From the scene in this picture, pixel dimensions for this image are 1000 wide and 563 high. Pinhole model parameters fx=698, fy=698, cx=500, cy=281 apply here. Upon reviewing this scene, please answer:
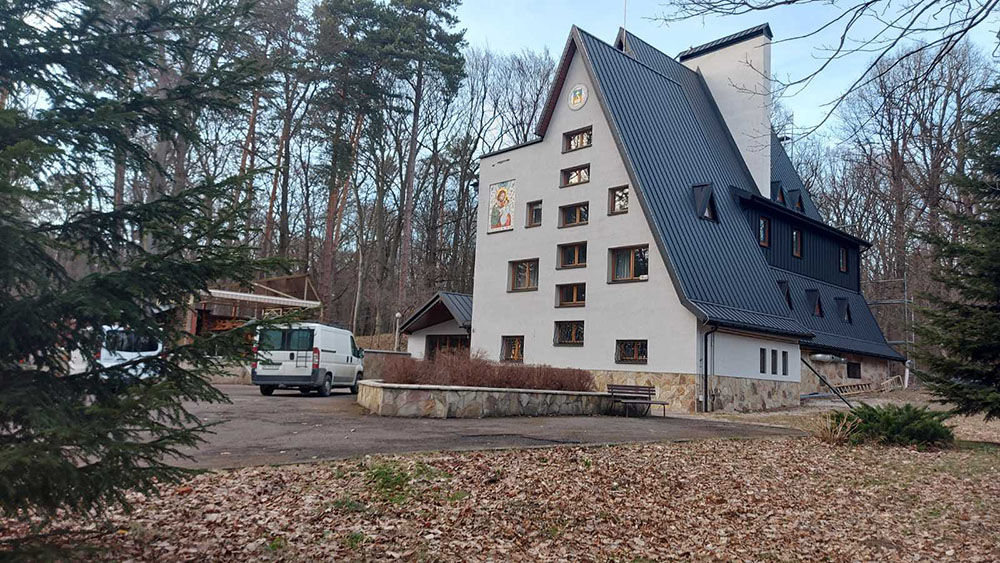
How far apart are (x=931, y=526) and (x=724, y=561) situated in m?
2.63

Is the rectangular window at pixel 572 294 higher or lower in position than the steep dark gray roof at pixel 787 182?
lower

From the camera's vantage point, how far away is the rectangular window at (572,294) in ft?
76.7

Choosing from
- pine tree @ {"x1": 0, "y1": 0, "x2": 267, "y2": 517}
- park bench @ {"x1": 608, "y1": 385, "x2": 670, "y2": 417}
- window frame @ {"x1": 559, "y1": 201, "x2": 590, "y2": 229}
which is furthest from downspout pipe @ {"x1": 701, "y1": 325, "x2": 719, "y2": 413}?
pine tree @ {"x1": 0, "y1": 0, "x2": 267, "y2": 517}

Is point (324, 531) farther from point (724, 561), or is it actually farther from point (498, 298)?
point (498, 298)

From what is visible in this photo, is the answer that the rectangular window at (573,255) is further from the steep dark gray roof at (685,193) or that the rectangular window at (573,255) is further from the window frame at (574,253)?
the steep dark gray roof at (685,193)

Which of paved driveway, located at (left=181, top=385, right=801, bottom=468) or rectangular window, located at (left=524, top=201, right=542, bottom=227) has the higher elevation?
rectangular window, located at (left=524, top=201, right=542, bottom=227)

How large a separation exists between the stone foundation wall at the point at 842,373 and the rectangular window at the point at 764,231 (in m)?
4.24

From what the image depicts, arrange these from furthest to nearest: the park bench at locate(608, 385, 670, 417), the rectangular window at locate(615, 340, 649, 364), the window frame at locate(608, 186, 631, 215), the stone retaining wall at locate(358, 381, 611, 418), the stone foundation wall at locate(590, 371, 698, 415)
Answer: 1. the window frame at locate(608, 186, 631, 215)
2. the rectangular window at locate(615, 340, 649, 364)
3. the stone foundation wall at locate(590, 371, 698, 415)
4. the park bench at locate(608, 385, 670, 417)
5. the stone retaining wall at locate(358, 381, 611, 418)

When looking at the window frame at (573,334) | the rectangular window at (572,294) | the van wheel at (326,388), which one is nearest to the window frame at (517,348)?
the window frame at (573,334)

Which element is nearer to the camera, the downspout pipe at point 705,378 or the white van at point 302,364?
the white van at point 302,364

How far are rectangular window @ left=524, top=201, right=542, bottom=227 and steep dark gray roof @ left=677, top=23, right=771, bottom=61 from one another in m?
11.3

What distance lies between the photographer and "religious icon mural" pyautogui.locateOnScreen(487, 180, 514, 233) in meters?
26.3

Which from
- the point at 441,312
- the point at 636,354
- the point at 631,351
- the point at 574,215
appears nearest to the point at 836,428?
the point at 636,354

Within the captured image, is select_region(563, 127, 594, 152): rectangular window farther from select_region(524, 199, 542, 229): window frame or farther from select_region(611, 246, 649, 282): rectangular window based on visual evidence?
select_region(611, 246, 649, 282): rectangular window
